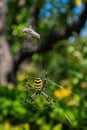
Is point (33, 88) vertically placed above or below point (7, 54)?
below

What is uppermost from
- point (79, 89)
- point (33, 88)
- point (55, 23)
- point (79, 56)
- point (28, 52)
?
point (55, 23)

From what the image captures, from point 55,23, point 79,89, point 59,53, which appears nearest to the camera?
point 79,89

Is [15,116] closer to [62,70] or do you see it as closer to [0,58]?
[0,58]

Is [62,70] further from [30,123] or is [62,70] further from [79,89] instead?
[30,123]

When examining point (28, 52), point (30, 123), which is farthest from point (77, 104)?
point (28, 52)

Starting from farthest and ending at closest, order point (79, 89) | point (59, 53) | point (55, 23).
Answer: point (59, 53) < point (55, 23) < point (79, 89)

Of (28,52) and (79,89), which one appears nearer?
(79,89)

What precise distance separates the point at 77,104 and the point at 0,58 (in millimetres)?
3770

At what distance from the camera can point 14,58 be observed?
31.3ft

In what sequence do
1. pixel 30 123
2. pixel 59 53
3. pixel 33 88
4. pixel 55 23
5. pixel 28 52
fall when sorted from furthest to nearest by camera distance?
pixel 59 53, pixel 55 23, pixel 28 52, pixel 30 123, pixel 33 88

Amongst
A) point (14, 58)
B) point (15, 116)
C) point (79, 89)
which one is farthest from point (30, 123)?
point (14, 58)

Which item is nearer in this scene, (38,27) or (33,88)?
(33,88)

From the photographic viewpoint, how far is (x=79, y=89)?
23.9ft

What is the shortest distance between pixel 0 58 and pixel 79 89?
2.73 meters
